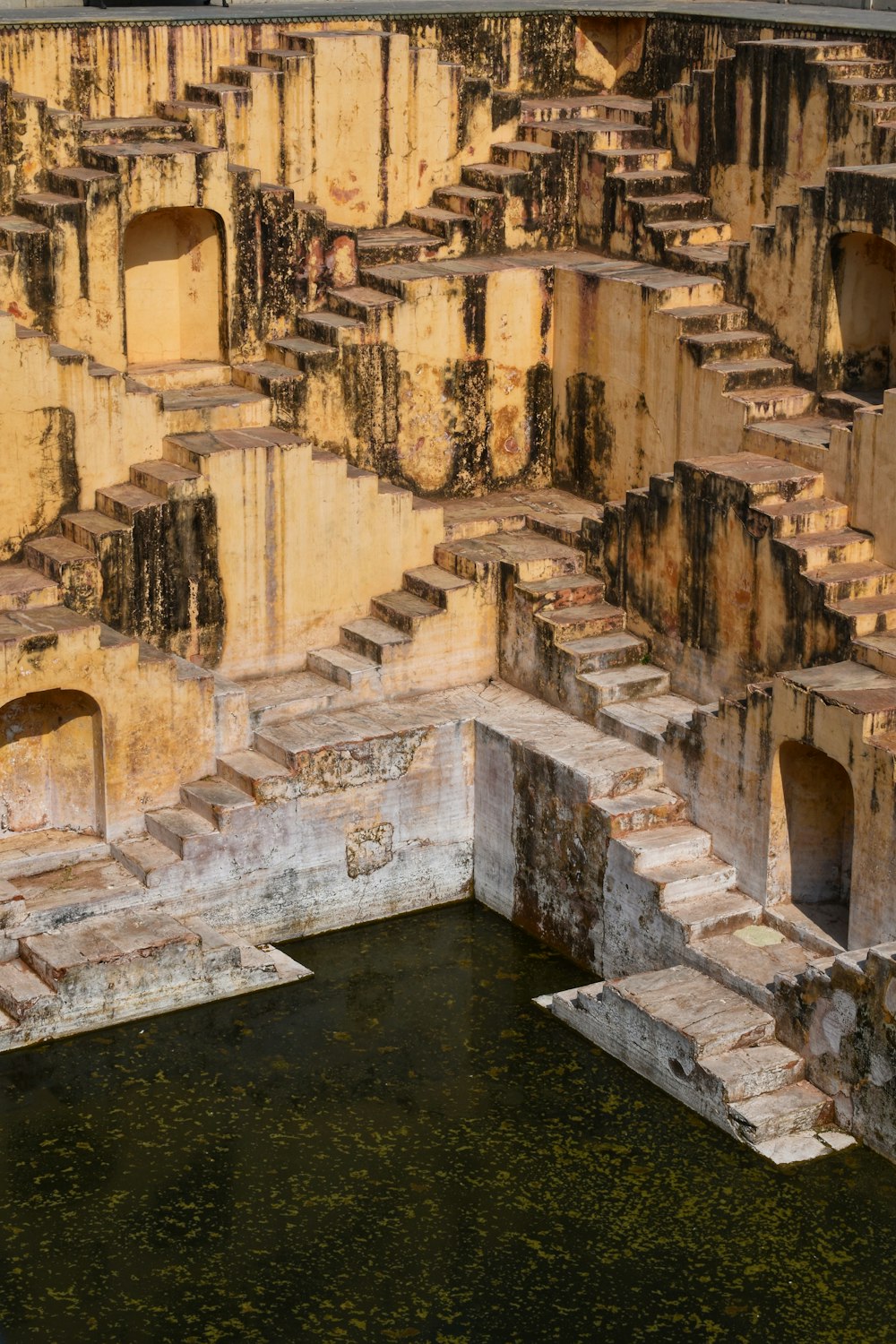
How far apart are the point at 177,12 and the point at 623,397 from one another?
16.0 ft

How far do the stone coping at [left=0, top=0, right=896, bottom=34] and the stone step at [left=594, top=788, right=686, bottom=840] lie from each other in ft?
21.3

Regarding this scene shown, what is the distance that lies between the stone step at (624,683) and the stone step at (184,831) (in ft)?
10.1

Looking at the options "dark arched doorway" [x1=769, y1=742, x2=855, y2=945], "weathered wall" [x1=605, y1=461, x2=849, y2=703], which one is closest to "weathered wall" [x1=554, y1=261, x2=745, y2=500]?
"weathered wall" [x1=605, y1=461, x2=849, y2=703]

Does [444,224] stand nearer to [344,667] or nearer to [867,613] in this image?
[344,667]

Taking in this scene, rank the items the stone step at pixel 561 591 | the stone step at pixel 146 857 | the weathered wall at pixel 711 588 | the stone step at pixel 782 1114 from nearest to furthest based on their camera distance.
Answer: the stone step at pixel 782 1114 → the stone step at pixel 146 857 → the weathered wall at pixel 711 588 → the stone step at pixel 561 591

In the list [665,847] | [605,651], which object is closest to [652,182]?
[605,651]

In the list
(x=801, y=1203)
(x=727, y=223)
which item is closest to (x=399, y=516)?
(x=727, y=223)

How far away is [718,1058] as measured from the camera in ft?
52.1

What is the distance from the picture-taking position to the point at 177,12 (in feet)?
67.3

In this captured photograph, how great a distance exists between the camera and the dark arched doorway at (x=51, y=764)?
57.6 ft

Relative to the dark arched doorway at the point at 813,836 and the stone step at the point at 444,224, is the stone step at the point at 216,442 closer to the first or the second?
the stone step at the point at 444,224

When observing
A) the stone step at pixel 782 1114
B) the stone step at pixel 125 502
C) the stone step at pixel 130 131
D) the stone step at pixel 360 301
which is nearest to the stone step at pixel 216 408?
the stone step at pixel 125 502

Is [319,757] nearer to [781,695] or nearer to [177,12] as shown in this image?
[781,695]

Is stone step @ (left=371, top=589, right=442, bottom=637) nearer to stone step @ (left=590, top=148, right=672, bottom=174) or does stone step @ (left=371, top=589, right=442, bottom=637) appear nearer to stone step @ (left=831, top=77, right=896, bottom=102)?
stone step @ (left=590, top=148, right=672, bottom=174)
